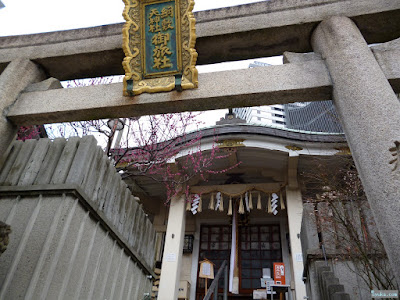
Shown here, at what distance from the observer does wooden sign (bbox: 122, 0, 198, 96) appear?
4.94 m

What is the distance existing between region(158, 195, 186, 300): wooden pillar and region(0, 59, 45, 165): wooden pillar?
851cm

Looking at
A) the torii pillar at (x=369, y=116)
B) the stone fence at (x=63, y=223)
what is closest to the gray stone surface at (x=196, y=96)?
the torii pillar at (x=369, y=116)

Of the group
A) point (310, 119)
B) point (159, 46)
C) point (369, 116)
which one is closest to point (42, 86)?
point (159, 46)

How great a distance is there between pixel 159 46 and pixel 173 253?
30.4ft

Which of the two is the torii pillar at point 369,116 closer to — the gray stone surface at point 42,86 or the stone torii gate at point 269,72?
the stone torii gate at point 269,72

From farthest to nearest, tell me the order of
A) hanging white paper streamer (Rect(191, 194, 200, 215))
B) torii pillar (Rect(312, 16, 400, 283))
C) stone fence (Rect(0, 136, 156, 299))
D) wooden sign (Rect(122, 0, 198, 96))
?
hanging white paper streamer (Rect(191, 194, 200, 215)) < wooden sign (Rect(122, 0, 198, 96)) < stone fence (Rect(0, 136, 156, 299)) < torii pillar (Rect(312, 16, 400, 283))

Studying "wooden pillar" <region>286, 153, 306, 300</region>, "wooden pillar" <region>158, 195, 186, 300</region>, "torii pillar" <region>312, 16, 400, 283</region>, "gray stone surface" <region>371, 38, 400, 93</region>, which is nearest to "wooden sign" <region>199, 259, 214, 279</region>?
"wooden pillar" <region>158, 195, 186, 300</region>

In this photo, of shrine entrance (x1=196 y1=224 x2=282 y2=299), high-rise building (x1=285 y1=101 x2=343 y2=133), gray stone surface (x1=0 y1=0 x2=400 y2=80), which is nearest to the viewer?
gray stone surface (x1=0 y1=0 x2=400 y2=80)

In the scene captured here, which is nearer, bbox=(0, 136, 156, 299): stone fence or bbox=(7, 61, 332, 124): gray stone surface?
bbox=(0, 136, 156, 299): stone fence

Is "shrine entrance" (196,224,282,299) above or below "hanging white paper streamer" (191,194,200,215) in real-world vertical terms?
below

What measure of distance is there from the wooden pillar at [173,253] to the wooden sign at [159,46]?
9.01 metres

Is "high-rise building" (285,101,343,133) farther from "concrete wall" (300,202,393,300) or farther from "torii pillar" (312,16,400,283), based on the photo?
"torii pillar" (312,16,400,283)

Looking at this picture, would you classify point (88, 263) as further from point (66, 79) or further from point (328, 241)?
point (328, 241)

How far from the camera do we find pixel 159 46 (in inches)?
205
